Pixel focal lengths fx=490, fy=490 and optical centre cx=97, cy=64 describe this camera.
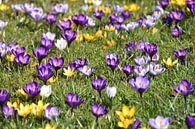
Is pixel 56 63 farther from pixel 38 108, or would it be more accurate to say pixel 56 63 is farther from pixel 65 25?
pixel 65 25

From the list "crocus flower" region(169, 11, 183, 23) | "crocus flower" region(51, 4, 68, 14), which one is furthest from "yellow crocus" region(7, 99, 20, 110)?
"crocus flower" region(51, 4, 68, 14)

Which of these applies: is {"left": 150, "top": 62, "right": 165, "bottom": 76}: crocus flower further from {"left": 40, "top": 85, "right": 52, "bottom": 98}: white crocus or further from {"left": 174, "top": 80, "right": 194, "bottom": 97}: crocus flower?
{"left": 40, "top": 85, "right": 52, "bottom": 98}: white crocus

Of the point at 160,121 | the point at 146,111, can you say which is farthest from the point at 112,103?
the point at 160,121

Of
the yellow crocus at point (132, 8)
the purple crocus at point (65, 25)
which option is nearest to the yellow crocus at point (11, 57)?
the purple crocus at point (65, 25)

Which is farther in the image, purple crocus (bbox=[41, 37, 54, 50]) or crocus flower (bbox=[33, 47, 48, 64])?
purple crocus (bbox=[41, 37, 54, 50])

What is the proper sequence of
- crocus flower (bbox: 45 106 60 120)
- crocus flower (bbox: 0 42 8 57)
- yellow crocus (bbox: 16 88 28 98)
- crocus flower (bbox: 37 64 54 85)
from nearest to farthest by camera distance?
1. crocus flower (bbox: 45 106 60 120)
2. yellow crocus (bbox: 16 88 28 98)
3. crocus flower (bbox: 37 64 54 85)
4. crocus flower (bbox: 0 42 8 57)

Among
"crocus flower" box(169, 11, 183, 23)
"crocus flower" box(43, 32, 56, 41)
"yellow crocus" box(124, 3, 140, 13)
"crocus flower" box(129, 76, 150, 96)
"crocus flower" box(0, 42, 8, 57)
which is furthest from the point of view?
"yellow crocus" box(124, 3, 140, 13)
